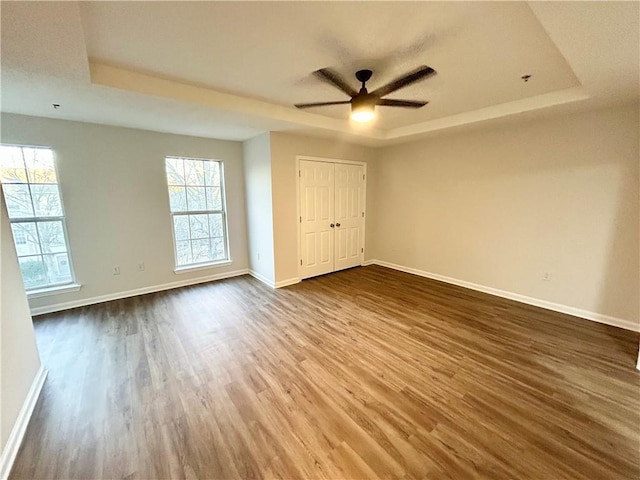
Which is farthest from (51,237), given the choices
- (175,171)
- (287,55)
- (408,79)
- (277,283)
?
(408,79)

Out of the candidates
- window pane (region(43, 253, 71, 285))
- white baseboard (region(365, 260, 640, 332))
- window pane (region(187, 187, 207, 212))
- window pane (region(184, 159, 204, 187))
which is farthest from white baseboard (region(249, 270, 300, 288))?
window pane (region(43, 253, 71, 285))

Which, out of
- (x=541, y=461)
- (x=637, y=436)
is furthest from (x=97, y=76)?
(x=637, y=436)

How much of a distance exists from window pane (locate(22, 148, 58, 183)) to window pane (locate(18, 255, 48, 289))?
97 centimetres

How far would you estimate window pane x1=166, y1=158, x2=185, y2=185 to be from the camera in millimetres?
4012

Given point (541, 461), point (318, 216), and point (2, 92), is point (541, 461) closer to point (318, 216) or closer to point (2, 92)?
point (318, 216)

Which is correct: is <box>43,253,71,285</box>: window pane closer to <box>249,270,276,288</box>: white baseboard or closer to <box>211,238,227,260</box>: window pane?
<box>211,238,227,260</box>: window pane

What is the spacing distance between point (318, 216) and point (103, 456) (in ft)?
12.0

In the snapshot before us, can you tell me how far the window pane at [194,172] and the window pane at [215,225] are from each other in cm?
57

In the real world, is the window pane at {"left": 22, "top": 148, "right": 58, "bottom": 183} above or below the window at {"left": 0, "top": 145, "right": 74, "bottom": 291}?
above

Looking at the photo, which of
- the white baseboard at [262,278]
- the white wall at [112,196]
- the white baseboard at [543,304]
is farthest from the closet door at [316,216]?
the white baseboard at [543,304]

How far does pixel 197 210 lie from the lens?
14.3 feet

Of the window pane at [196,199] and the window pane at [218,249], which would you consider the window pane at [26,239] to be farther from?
the window pane at [218,249]

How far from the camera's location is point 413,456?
58.2 inches

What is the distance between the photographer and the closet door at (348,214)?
4777mm
